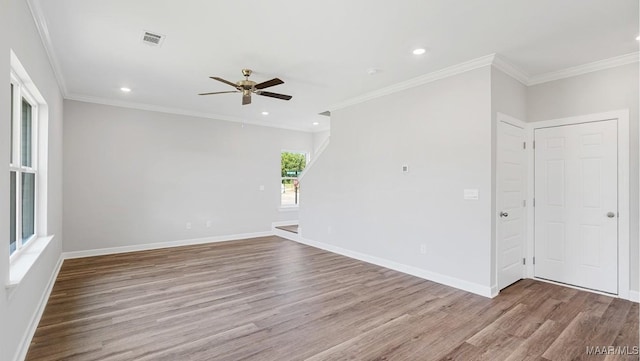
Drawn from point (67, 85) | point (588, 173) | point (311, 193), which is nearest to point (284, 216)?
point (311, 193)

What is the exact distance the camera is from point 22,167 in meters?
2.89

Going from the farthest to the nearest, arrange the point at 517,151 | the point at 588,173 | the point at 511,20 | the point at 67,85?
the point at 67,85 → the point at 517,151 → the point at 588,173 → the point at 511,20

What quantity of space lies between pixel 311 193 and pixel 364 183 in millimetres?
1485

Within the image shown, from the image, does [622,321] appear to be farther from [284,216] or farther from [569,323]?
[284,216]

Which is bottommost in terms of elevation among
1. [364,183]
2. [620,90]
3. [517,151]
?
[364,183]

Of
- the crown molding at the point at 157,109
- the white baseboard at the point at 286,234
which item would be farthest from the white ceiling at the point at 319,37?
the white baseboard at the point at 286,234

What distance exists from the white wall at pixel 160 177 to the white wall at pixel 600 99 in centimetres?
544

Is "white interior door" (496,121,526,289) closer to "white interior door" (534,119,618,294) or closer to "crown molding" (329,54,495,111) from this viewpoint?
"white interior door" (534,119,618,294)

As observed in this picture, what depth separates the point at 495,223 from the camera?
3650 millimetres

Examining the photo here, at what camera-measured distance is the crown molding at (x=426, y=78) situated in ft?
11.8

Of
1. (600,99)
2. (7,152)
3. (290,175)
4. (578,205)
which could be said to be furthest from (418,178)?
(290,175)

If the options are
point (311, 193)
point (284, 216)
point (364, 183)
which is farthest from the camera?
point (284, 216)

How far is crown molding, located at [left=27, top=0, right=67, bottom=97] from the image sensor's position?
2526mm

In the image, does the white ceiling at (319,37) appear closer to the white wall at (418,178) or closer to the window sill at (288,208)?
the white wall at (418,178)
